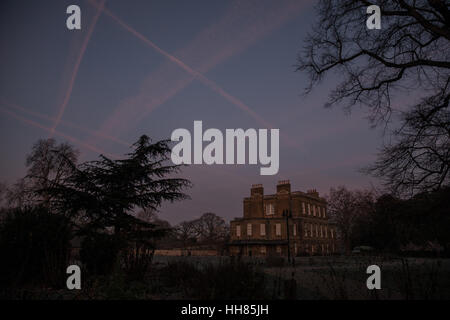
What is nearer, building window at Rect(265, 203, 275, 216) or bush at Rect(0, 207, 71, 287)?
bush at Rect(0, 207, 71, 287)

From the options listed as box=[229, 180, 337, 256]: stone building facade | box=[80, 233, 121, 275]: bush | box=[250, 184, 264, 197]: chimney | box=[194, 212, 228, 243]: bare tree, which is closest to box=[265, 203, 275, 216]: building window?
box=[229, 180, 337, 256]: stone building facade

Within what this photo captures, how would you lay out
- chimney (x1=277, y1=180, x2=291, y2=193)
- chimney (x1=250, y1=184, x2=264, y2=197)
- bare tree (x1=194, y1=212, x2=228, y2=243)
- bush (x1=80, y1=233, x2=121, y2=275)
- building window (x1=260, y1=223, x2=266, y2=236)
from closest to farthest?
bush (x1=80, y1=233, x2=121, y2=275) < building window (x1=260, y1=223, x2=266, y2=236) < chimney (x1=277, y1=180, x2=291, y2=193) < chimney (x1=250, y1=184, x2=264, y2=197) < bare tree (x1=194, y1=212, x2=228, y2=243)

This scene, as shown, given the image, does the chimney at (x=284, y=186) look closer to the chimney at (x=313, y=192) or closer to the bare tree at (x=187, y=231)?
the chimney at (x=313, y=192)

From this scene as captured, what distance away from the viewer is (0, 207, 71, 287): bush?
8180mm

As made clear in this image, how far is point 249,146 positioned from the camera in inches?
328

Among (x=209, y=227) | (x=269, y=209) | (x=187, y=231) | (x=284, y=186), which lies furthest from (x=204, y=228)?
(x=284, y=186)

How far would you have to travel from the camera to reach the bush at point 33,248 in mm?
8180

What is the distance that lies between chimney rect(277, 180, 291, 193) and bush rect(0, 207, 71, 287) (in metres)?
40.4

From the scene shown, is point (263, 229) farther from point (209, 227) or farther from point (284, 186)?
point (209, 227)

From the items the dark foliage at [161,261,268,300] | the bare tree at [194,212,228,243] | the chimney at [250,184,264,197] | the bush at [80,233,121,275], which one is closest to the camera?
the dark foliage at [161,261,268,300]

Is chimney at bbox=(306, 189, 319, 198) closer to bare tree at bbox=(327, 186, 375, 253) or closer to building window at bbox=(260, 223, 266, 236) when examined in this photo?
bare tree at bbox=(327, 186, 375, 253)
